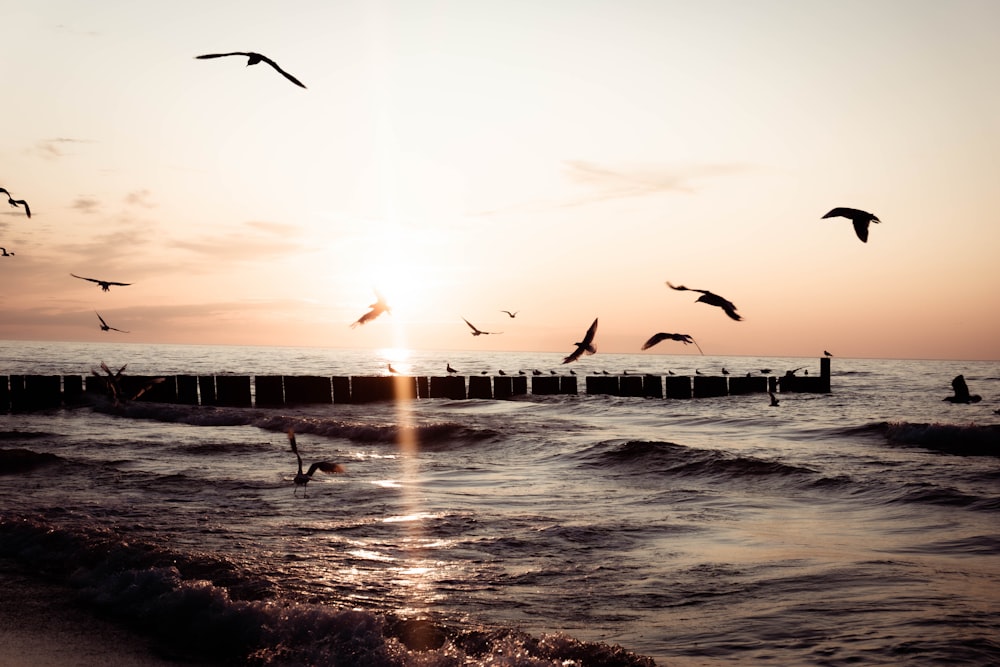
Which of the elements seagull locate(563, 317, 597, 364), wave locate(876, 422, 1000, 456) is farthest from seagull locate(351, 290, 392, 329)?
wave locate(876, 422, 1000, 456)

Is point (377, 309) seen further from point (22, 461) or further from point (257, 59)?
point (22, 461)

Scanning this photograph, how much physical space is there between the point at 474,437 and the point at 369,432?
2840 millimetres

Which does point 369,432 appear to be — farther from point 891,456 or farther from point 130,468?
point 891,456

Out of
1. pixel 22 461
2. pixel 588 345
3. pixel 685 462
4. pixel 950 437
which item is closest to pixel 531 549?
pixel 588 345

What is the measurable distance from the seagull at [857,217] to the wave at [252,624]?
380cm

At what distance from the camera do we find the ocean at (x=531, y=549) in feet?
21.3

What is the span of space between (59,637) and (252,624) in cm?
147

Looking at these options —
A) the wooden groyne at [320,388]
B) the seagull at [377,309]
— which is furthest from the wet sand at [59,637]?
the wooden groyne at [320,388]

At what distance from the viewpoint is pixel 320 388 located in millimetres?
34469

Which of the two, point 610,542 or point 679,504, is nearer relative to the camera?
point 610,542

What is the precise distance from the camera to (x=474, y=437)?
22203 millimetres

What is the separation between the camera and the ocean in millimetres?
6492

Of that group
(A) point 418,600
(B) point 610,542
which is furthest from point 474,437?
(A) point 418,600

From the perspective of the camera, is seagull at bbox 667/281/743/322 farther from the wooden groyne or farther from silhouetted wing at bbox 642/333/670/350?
the wooden groyne
